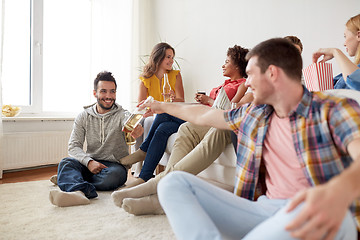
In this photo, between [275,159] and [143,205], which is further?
[143,205]

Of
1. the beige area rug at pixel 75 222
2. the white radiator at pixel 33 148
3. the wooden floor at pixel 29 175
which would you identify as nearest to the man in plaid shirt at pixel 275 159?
the beige area rug at pixel 75 222

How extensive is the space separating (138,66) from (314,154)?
3.57 meters

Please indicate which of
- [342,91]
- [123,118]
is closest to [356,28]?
[342,91]

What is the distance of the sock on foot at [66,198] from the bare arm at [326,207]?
1.55 m

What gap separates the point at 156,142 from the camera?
88.4 inches

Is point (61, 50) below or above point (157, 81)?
above

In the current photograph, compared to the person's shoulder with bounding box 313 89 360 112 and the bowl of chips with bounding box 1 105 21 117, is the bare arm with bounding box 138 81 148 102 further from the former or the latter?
the person's shoulder with bounding box 313 89 360 112

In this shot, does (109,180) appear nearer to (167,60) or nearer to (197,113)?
(197,113)

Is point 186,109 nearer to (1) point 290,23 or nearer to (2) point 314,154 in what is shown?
(2) point 314,154

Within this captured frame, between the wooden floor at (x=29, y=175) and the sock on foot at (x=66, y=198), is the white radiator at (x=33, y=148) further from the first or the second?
the sock on foot at (x=66, y=198)

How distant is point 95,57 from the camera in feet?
13.9

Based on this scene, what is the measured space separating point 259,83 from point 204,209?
0.42m

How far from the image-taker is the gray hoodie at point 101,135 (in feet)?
8.14

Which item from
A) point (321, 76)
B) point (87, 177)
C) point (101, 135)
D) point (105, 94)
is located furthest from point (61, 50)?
point (321, 76)
